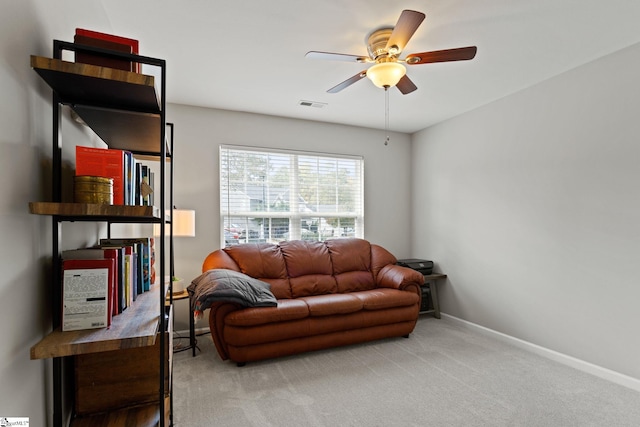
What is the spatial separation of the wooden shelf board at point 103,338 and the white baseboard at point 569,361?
343cm

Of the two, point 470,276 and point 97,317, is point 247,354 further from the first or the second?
point 470,276

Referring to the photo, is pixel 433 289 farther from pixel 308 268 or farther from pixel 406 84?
pixel 406 84

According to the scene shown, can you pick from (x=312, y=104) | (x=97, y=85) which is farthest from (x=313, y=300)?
(x=97, y=85)

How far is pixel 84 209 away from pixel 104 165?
27cm

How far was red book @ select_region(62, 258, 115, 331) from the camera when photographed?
3.84 feet

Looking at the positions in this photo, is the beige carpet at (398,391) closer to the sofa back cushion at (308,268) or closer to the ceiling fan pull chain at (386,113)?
the sofa back cushion at (308,268)

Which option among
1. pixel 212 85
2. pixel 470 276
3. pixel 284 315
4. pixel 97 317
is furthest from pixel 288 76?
pixel 470 276

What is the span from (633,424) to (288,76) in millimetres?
3637

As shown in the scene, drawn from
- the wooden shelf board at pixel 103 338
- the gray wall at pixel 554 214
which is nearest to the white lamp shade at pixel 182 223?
the wooden shelf board at pixel 103 338

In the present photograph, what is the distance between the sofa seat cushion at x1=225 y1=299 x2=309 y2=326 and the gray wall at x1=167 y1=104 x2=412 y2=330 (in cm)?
125

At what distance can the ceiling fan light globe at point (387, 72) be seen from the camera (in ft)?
7.63

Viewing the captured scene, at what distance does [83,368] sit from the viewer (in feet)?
4.77

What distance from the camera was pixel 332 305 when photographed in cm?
318

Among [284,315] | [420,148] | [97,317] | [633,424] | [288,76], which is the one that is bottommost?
[633,424]
